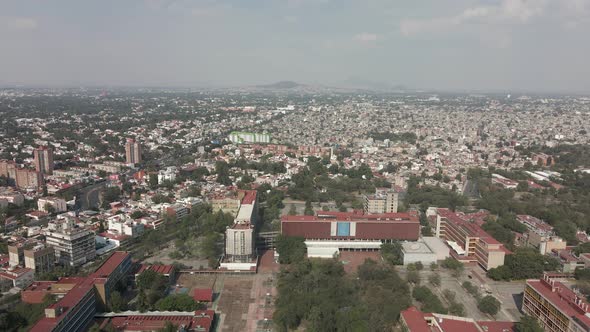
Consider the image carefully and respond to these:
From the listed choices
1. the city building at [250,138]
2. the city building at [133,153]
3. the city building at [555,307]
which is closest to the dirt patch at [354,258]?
the city building at [555,307]

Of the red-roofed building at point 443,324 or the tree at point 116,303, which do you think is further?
the tree at point 116,303

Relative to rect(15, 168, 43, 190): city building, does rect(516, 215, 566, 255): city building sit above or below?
below

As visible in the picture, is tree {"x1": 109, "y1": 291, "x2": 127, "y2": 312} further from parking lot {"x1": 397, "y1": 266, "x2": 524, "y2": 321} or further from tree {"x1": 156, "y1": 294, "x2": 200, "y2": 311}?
parking lot {"x1": 397, "y1": 266, "x2": 524, "y2": 321}

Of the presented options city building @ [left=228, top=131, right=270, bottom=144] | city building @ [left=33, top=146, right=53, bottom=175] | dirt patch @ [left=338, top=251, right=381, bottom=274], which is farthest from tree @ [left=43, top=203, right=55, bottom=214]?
city building @ [left=228, top=131, right=270, bottom=144]

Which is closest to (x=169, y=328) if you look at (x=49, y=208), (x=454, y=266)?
(x=454, y=266)

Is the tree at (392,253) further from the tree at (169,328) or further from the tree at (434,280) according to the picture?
the tree at (169,328)
